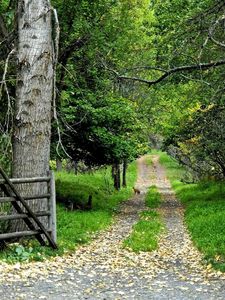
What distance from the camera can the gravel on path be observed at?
23.7 feet

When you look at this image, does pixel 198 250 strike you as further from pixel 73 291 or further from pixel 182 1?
pixel 182 1

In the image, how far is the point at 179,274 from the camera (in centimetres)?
870

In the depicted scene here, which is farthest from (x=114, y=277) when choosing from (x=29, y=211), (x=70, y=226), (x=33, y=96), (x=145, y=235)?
(x=70, y=226)

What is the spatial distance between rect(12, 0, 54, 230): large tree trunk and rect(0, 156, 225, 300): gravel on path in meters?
1.78

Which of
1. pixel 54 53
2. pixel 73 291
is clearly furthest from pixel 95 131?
pixel 73 291

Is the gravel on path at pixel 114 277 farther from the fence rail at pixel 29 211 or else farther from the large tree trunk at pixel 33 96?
the large tree trunk at pixel 33 96

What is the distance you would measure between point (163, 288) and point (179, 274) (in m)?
1.04

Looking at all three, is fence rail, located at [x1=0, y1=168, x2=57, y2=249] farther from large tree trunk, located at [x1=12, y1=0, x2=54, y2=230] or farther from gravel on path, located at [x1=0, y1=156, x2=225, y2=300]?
gravel on path, located at [x1=0, y1=156, x2=225, y2=300]

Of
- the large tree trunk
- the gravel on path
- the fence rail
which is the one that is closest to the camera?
the gravel on path

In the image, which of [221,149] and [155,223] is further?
[221,149]

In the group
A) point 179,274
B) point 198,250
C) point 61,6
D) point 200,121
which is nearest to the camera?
point 179,274

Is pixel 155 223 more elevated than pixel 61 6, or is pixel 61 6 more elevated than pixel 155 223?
pixel 61 6

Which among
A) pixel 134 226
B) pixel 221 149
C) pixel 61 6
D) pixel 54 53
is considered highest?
pixel 61 6

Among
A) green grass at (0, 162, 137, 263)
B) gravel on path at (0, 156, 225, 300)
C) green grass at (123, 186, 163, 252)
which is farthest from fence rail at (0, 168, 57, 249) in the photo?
green grass at (123, 186, 163, 252)
